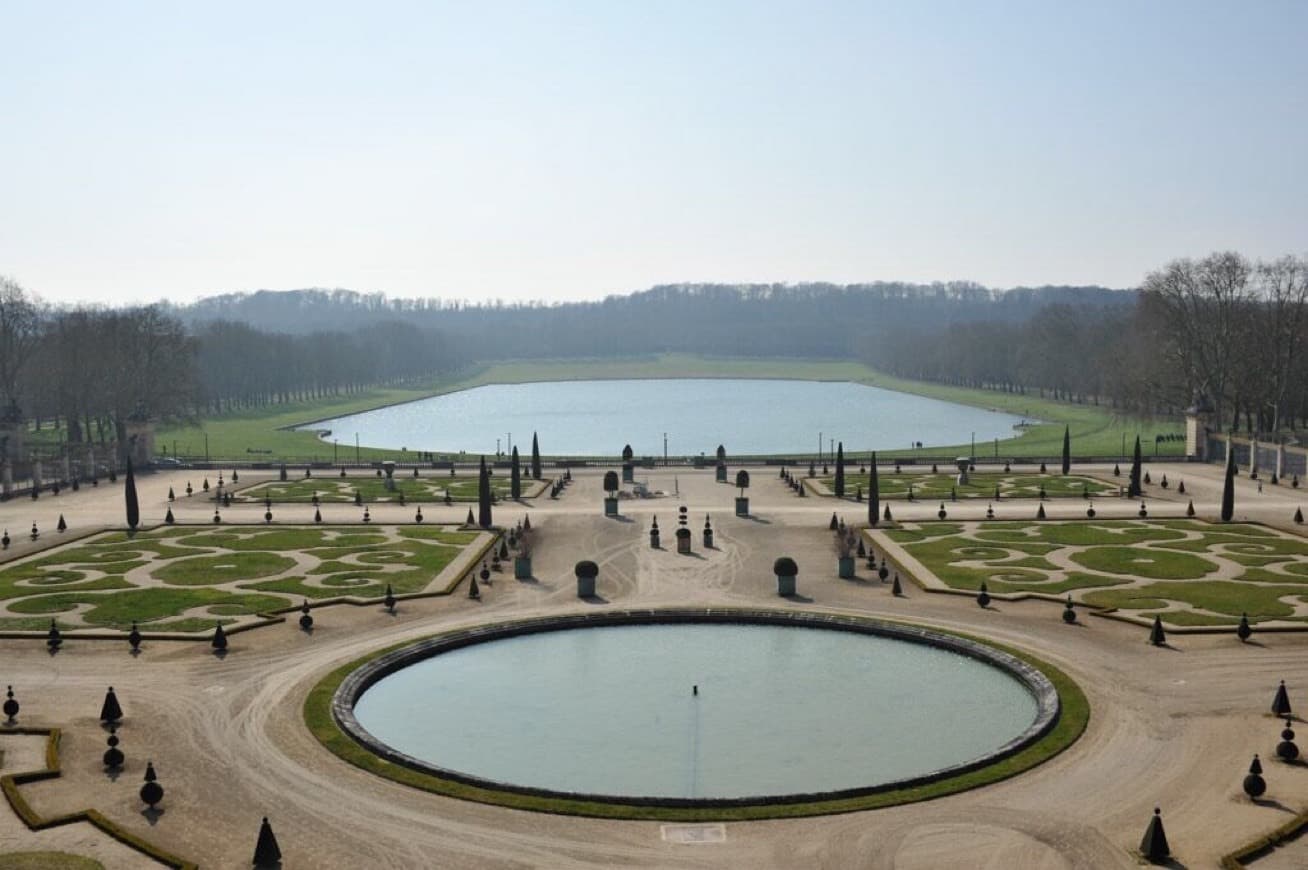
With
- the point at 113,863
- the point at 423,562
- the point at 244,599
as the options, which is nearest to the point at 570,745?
the point at 113,863

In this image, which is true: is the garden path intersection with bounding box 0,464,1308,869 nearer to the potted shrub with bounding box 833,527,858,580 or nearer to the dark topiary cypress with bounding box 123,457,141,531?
the potted shrub with bounding box 833,527,858,580

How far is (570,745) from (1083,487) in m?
55.1

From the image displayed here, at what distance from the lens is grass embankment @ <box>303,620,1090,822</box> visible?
25172 mm

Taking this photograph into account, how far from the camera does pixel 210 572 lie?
50375 millimetres

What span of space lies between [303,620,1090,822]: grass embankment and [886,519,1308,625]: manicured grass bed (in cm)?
1352

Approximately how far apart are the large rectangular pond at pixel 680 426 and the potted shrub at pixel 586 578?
66.8m

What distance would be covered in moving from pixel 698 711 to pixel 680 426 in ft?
385

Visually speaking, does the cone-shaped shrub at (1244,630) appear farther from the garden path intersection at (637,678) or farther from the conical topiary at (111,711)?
the conical topiary at (111,711)

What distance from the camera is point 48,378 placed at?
11600 cm

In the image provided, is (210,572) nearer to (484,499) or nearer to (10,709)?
(484,499)

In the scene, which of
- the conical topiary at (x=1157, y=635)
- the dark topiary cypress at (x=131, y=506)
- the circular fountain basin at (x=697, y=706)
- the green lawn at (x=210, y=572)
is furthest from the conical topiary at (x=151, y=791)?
the dark topiary cypress at (x=131, y=506)

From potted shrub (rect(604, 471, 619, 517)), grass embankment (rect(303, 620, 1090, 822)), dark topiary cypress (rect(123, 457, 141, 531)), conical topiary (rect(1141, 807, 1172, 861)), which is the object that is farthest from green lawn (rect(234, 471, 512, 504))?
conical topiary (rect(1141, 807, 1172, 861))

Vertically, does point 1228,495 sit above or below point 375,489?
above

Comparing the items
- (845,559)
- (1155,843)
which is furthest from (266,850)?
(845,559)
